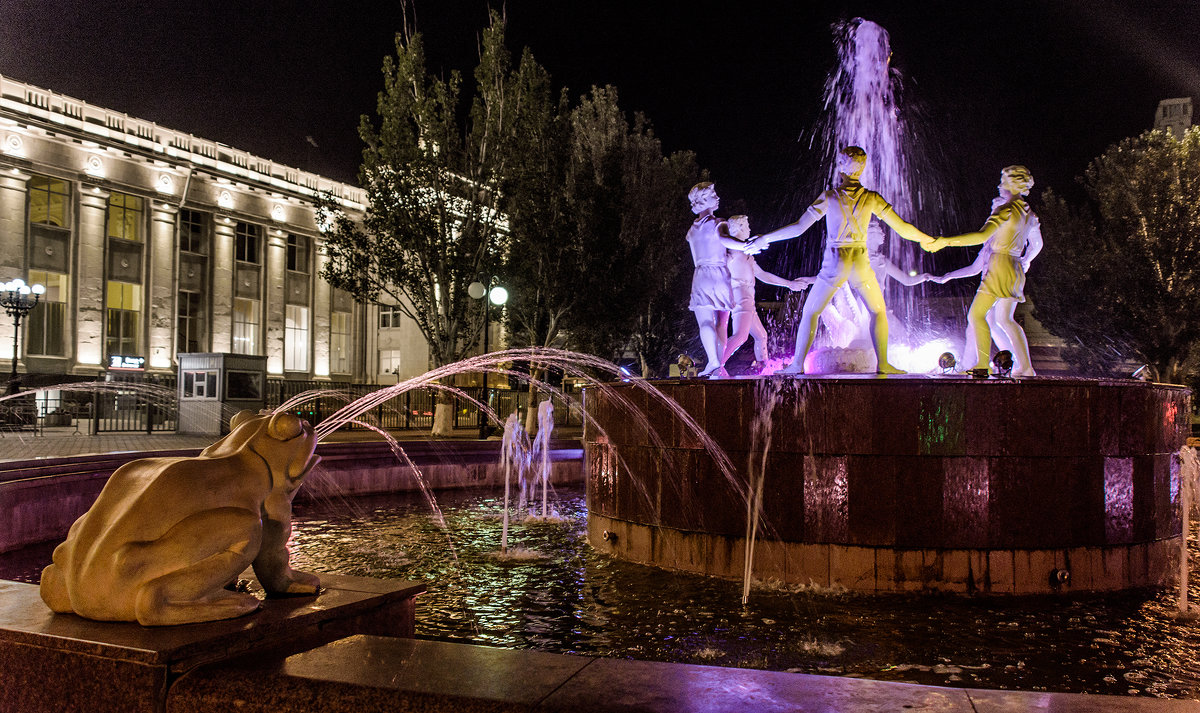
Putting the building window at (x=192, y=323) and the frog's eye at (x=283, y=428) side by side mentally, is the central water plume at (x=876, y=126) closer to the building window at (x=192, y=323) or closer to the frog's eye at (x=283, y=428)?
the frog's eye at (x=283, y=428)

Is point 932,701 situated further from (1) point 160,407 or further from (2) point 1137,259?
(2) point 1137,259

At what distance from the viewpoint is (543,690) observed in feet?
8.77

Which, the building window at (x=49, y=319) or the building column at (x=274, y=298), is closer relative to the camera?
the building window at (x=49, y=319)

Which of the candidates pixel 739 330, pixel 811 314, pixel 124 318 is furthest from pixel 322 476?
pixel 124 318

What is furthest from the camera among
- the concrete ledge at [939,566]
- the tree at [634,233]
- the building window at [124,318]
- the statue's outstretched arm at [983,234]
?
the building window at [124,318]

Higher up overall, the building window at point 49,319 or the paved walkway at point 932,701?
the building window at point 49,319

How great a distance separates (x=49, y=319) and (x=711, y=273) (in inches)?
1395

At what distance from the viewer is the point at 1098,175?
32.7 meters

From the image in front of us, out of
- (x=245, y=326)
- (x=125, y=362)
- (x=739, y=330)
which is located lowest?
(x=739, y=330)

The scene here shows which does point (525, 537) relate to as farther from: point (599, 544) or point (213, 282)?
point (213, 282)

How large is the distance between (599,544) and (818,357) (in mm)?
3141

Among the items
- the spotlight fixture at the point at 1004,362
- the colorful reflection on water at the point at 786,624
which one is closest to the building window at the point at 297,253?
the colorful reflection on water at the point at 786,624

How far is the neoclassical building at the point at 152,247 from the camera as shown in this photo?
33.9 metres

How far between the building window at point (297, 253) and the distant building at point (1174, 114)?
209ft
